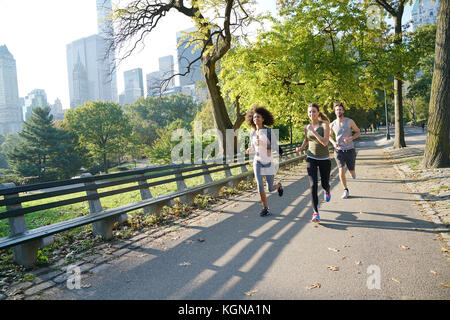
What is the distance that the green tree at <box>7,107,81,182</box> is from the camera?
169ft

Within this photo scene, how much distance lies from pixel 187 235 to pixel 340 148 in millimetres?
4974

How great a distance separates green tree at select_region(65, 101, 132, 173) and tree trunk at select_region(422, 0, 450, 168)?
54.0 m

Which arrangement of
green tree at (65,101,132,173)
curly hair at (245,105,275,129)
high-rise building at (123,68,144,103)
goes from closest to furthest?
curly hair at (245,105,275,129)
green tree at (65,101,132,173)
high-rise building at (123,68,144,103)

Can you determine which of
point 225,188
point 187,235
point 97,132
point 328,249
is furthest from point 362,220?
point 97,132

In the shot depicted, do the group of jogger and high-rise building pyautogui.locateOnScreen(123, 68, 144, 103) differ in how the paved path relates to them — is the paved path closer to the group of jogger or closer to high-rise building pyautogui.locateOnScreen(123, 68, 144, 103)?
the group of jogger

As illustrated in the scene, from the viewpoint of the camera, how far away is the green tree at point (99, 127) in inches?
2240

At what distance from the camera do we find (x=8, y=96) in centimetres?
16162

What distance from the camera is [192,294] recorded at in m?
3.43

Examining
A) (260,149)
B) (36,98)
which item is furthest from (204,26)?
(36,98)

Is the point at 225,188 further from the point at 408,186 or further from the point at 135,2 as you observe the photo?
the point at 135,2

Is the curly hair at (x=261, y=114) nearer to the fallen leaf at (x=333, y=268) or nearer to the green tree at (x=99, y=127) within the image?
the fallen leaf at (x=333, y=268)

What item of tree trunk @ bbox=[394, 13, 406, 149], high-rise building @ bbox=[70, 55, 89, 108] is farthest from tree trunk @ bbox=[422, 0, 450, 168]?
high-rise building @ bbox=[70, 55, 89, 108]

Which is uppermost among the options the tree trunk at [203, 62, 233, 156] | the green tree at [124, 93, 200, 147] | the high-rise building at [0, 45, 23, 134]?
the high-rise building at [0, 45, 23, 134]
